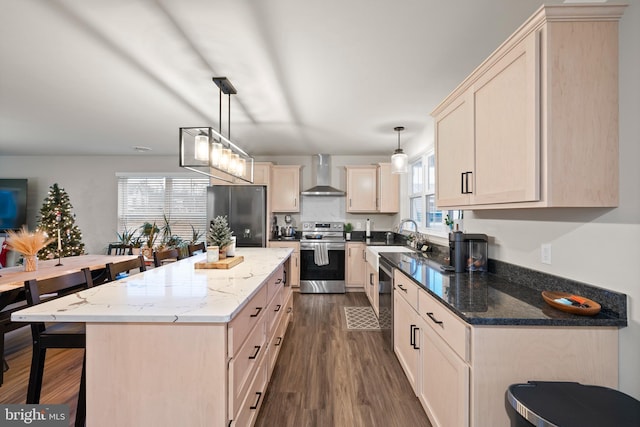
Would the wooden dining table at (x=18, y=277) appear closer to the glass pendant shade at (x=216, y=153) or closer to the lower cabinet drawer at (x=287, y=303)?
the glass pendant shade at (x=216, y=153)

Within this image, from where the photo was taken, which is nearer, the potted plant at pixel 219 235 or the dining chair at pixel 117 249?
the potted plant at pixel 219 235

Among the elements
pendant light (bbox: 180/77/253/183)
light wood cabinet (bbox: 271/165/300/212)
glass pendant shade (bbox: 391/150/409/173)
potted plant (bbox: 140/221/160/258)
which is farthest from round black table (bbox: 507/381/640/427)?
potted plant (bbox: 140/221/160/258)

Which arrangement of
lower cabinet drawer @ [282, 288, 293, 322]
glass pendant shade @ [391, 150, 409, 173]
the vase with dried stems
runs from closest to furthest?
the vase with dried stems
lower cabinet drawer @ [282, 288, 293, 322]
glass pendant shade @ [391, 150, 409, 173]

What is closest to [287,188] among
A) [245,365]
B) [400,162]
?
[400,162]

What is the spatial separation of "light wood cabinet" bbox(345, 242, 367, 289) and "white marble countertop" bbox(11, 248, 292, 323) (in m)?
2.85

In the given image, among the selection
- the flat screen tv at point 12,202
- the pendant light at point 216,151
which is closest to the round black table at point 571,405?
the pendant light at point 216,151

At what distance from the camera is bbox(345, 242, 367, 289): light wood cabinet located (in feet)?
15.3

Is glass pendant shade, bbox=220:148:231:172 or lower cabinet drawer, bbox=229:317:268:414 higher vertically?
glass pendant shade, bbox=220:148:231:172

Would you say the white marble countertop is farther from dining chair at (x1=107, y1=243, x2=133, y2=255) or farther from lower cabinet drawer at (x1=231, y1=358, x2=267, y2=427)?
dining chair at (x1=107, y1=243, x2=133, y2=255)

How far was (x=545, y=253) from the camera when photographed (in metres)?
1.57

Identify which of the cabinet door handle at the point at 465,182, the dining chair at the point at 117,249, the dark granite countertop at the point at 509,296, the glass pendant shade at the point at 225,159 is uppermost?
the glass pendant shade at the point at 225,159

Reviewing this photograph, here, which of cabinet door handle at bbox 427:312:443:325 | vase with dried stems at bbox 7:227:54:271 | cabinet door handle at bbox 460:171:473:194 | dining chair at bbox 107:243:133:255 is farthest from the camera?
dining chair at bbox 107:243:133:255

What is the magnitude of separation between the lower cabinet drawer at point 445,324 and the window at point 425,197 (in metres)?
1.54

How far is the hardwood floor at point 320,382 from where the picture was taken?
1.81 meters
